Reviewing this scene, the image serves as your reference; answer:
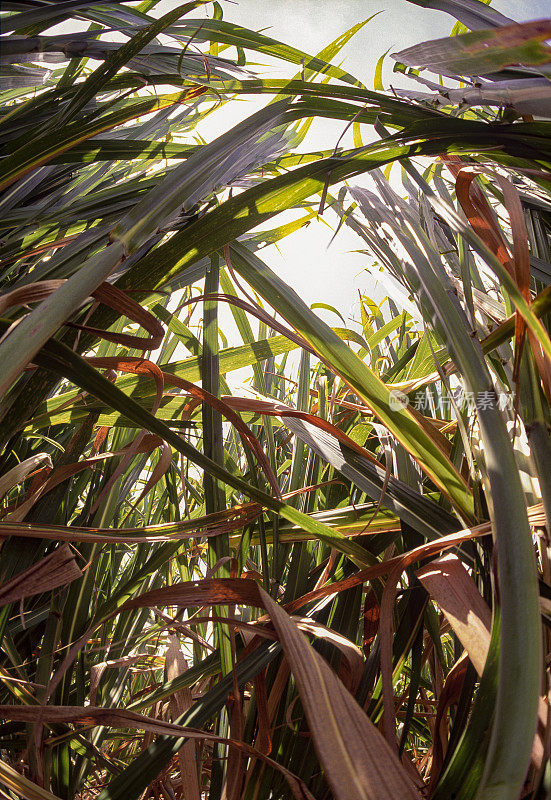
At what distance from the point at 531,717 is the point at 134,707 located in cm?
28

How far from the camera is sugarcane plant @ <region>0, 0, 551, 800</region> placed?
0.67ft

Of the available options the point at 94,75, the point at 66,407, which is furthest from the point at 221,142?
the point at 66,407

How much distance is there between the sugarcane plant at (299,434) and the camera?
204 mm

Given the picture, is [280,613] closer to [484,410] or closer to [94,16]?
[484,410]

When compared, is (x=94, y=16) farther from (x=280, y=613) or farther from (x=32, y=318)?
(x=280, y=613)

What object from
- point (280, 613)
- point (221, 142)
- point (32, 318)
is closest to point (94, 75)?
point (221, 142)

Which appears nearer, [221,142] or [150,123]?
[221,142]

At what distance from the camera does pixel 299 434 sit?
1.21ft

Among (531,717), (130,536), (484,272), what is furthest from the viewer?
(484,272)

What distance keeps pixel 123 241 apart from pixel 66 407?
0.58 ft

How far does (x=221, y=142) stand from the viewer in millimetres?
304

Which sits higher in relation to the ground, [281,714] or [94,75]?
[94,75]

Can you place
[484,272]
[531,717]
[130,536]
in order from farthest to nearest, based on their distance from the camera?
[484,272], [130,536], [531,717]

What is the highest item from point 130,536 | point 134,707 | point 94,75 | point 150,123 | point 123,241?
point 150,123
